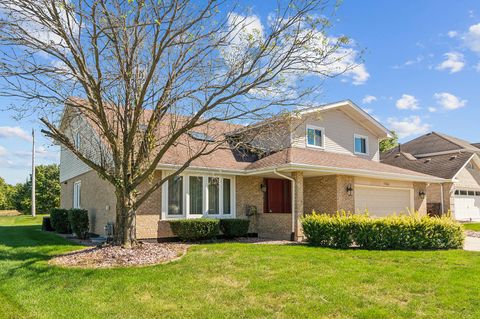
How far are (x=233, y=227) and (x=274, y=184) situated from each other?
3682mm

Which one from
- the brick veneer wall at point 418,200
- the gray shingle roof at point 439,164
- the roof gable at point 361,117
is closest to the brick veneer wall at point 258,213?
the roof gable at point 361,117

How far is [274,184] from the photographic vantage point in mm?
17719

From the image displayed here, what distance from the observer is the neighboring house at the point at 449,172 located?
24859mm

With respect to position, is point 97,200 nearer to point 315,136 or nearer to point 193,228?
point 193,228

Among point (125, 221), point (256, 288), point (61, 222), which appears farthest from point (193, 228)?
point (61, 222)

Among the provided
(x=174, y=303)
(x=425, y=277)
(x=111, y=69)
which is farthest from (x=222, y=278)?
(x=111, y=69)

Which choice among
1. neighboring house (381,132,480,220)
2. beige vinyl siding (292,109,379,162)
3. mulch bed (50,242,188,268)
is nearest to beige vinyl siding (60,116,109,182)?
mulch bed (50,242,188,268)

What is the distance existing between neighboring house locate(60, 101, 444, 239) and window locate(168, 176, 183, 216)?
0.12 ft

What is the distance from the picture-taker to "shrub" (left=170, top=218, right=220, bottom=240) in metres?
13.7

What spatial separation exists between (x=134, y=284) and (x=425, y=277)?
5.61 m

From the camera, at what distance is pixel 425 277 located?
780cm

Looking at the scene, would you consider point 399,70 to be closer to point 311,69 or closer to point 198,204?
point 311,69

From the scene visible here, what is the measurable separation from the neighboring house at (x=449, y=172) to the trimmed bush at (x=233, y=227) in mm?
14166

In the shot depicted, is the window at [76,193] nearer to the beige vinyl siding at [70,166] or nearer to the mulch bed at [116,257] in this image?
the beige vinyl siding at [70,166]
